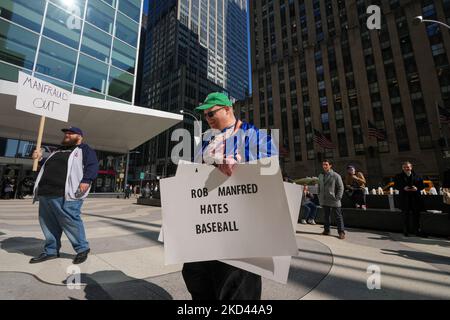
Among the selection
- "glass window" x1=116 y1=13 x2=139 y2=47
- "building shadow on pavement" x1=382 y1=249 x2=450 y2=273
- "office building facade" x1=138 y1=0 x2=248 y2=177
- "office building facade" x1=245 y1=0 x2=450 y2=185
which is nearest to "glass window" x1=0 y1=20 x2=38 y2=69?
"glass window" x1=116 y1=13 x2=139 y2=47

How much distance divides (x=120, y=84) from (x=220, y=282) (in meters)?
20.0

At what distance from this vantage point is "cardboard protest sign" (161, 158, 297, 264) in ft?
4.58

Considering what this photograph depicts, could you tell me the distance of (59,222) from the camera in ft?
10.5

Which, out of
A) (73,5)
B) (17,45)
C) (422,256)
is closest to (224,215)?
(422,256)

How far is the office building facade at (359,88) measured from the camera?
30.4 meters

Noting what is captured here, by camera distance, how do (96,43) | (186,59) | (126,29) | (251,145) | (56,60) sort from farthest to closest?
(186,59) → (126,29) → (96,43) → (56,60) → (251,145)

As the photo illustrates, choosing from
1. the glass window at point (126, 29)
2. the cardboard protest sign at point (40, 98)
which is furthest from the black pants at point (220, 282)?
the glass window at point (126, 29)

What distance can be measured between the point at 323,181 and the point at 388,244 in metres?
1.94

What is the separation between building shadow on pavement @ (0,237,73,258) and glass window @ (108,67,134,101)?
15291 mm

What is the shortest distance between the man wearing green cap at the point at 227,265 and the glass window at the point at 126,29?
21.5 m

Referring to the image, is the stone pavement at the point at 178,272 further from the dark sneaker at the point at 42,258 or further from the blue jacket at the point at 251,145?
the blue jacket at the point at 251,145

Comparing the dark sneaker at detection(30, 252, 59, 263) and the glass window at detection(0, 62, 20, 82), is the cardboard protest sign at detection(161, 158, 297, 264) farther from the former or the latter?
the glass window at detection(0, 62, 20, 82)

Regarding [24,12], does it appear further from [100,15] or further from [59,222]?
[59,222]
